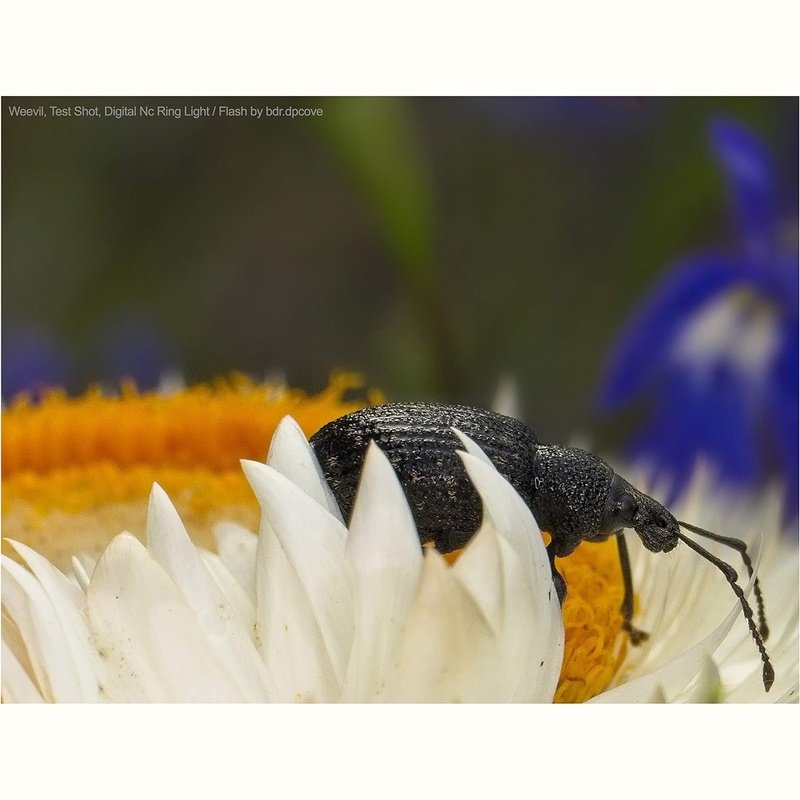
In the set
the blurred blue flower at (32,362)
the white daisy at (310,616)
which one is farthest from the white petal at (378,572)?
the blurred blue flower at (32,362)

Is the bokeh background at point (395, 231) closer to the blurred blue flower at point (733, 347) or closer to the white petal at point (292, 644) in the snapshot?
the blurred blue flower at point (733, 347)

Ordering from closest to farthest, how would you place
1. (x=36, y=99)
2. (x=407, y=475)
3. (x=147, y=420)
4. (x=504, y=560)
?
(x=504, y=560) < (x=407, y=475) < (x=36, y=99) < (x=147, y=420)

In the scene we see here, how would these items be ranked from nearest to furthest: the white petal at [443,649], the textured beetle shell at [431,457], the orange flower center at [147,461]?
the white petal at [443,649]
the textured beetle shell at [431,457]
the orange flower center at [147,461]

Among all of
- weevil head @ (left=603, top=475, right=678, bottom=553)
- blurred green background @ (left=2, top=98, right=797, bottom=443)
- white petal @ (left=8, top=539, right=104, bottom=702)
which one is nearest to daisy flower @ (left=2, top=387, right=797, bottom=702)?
white petal @ (left=8, top=539, right=104, bottom=702)

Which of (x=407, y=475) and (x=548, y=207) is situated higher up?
(x=548, y=207)
